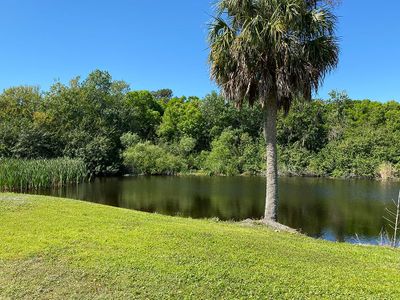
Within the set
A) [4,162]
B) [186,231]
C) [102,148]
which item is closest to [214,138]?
[102,148]

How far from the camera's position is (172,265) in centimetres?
607

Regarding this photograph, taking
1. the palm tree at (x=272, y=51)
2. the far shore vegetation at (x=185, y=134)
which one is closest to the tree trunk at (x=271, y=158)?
the palm tree at (x=272, y=51)

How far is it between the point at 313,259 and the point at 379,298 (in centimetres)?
192

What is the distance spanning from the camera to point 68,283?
17.9ft

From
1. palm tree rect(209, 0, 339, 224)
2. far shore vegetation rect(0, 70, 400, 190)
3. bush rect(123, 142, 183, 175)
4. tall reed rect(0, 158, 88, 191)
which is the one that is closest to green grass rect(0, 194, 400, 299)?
palm tree rect(209, 0, 339, 224)

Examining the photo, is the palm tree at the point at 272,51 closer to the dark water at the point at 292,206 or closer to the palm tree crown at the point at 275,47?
the palm tree crown at the point at 275,47

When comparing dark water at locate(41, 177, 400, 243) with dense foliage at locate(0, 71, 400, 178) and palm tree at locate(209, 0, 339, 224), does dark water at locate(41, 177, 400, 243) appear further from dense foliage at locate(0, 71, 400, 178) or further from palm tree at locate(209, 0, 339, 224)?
dense foliage at locate(0, 71, 400, 178)

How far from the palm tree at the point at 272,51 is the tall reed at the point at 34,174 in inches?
730

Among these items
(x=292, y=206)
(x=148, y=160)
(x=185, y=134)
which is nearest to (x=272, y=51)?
(x=292, y=206)

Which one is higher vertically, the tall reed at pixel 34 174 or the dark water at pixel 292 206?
the tall reed at pixel 34 174

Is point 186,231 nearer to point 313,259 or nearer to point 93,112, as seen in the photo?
point 313,259

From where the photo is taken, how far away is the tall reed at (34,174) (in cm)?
2494

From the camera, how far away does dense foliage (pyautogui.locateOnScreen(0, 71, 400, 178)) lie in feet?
149

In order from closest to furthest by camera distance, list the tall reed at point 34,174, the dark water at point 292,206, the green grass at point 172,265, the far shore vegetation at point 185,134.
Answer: the green grass at point 172,265 → the dark water at point 292,206 → the tall reed at point 34,174 → the far shore vegetation at point 185,134
